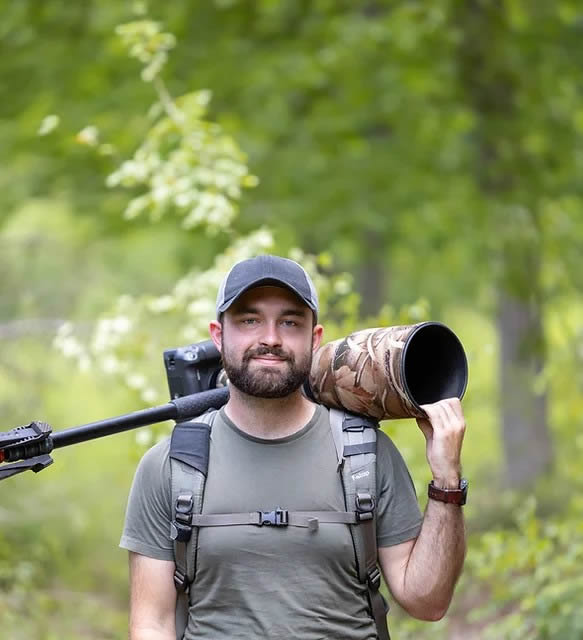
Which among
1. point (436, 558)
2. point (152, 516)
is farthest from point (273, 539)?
point (436, 558)

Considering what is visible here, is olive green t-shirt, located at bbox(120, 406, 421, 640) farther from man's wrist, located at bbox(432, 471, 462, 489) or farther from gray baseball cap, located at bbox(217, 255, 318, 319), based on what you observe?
gray baseball cap, located at bbox(217, 255, 318, 319)

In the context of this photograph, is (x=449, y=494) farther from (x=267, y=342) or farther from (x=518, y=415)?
(x=518, y=415)

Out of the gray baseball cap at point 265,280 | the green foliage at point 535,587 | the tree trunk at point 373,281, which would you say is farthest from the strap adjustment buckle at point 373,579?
the tree trunk at point 373,281

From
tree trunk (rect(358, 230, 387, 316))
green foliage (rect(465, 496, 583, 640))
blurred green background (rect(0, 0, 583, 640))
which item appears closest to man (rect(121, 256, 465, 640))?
green foliage (rect(465, 496, 583, 640))

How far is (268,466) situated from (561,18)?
898cm

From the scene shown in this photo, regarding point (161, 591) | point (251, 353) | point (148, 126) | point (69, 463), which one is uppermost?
point (148, 126)

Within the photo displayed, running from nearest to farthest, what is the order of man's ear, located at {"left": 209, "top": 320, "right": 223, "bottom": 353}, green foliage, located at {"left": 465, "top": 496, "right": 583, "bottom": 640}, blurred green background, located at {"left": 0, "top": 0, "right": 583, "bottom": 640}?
1. man's ear, located at {"left": 209, "top": 320, "right": 223, "bottom": 353}
2. green foliage, located at {"left": 465, "top": 496, "right": 583, "bottom": 640}
3. blurred green background, located at {"left": 0, "top": 0, "right": 583, "bottom": 640}

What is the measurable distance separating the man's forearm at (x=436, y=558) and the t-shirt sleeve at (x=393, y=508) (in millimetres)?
54

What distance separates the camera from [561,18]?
11469mm

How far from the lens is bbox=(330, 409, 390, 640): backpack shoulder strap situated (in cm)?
349

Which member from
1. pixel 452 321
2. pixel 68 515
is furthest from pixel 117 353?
pixel 452 321

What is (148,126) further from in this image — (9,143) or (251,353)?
(251,353)

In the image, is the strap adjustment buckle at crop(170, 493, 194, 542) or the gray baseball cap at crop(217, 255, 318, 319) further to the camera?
the gray baseball cap at crop(217, 255, 318, 319)

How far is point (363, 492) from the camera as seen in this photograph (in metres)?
3.50
